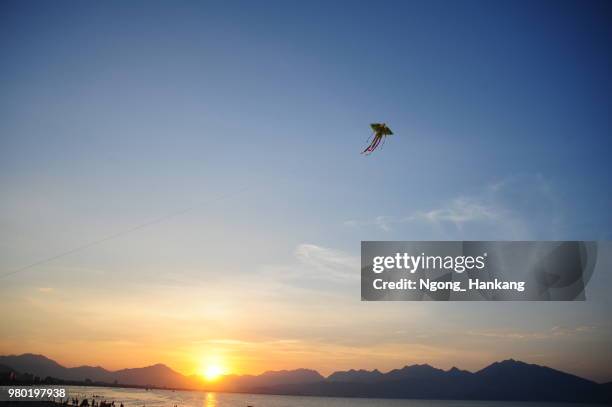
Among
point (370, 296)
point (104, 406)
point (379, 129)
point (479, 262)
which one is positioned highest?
point (379, 129)

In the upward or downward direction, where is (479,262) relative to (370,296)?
upward

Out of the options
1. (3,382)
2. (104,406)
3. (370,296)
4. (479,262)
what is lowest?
(3,382)

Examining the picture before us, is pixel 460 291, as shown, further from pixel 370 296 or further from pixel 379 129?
pixel 379 129

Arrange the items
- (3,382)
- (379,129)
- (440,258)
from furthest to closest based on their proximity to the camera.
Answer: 1. (3,382)
2. (440,258)
3. (379,129)

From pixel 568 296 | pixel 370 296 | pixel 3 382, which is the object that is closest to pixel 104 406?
pixel 370 296

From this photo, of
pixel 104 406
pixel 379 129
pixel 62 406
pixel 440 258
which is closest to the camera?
pixel 379 129

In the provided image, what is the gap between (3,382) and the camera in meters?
123

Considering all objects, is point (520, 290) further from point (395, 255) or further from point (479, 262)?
point (395, 255)

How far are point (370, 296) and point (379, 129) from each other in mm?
10810

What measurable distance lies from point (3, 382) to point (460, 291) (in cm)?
14367

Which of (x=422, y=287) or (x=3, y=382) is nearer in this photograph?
(x=422, y=287)

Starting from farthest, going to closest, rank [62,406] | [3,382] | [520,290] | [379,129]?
[3,382], [62,406], [520,290], [379,129]

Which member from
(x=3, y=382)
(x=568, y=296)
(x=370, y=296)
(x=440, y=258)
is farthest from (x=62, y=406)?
(x=3, y=382)

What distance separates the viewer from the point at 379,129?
80.9 feet
